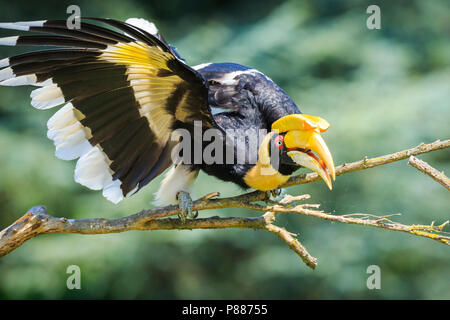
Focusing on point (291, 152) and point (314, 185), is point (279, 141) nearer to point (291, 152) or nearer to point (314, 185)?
point (291, 152)

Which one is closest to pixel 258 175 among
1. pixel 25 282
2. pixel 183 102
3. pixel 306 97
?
pixel 183 102

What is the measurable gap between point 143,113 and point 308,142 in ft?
3.41

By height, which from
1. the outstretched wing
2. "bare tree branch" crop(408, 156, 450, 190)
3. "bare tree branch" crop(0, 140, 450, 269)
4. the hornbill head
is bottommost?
"bare tree branch" crop(0, 140, 450, 269)

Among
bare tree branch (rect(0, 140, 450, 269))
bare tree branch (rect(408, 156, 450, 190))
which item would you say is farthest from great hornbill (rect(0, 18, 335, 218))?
bare tree branch (rect(408, 156, 450, 190))

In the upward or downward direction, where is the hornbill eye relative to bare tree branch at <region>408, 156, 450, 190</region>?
upward

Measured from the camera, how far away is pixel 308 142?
3.19 meters

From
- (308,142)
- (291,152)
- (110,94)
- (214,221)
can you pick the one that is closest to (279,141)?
(291,152)

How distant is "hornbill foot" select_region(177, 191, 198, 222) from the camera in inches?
133

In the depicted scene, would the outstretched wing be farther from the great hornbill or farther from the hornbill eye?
the hornbill eye

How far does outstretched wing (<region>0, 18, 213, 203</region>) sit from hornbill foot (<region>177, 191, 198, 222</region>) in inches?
9.2

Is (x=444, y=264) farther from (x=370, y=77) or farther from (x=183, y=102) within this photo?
(x=183, y=102)

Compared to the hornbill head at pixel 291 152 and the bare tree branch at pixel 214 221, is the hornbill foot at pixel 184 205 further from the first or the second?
the hornbill head at pixel 291 152

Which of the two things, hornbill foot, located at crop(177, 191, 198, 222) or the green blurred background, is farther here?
the green blurred background

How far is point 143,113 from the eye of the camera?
3506mm
